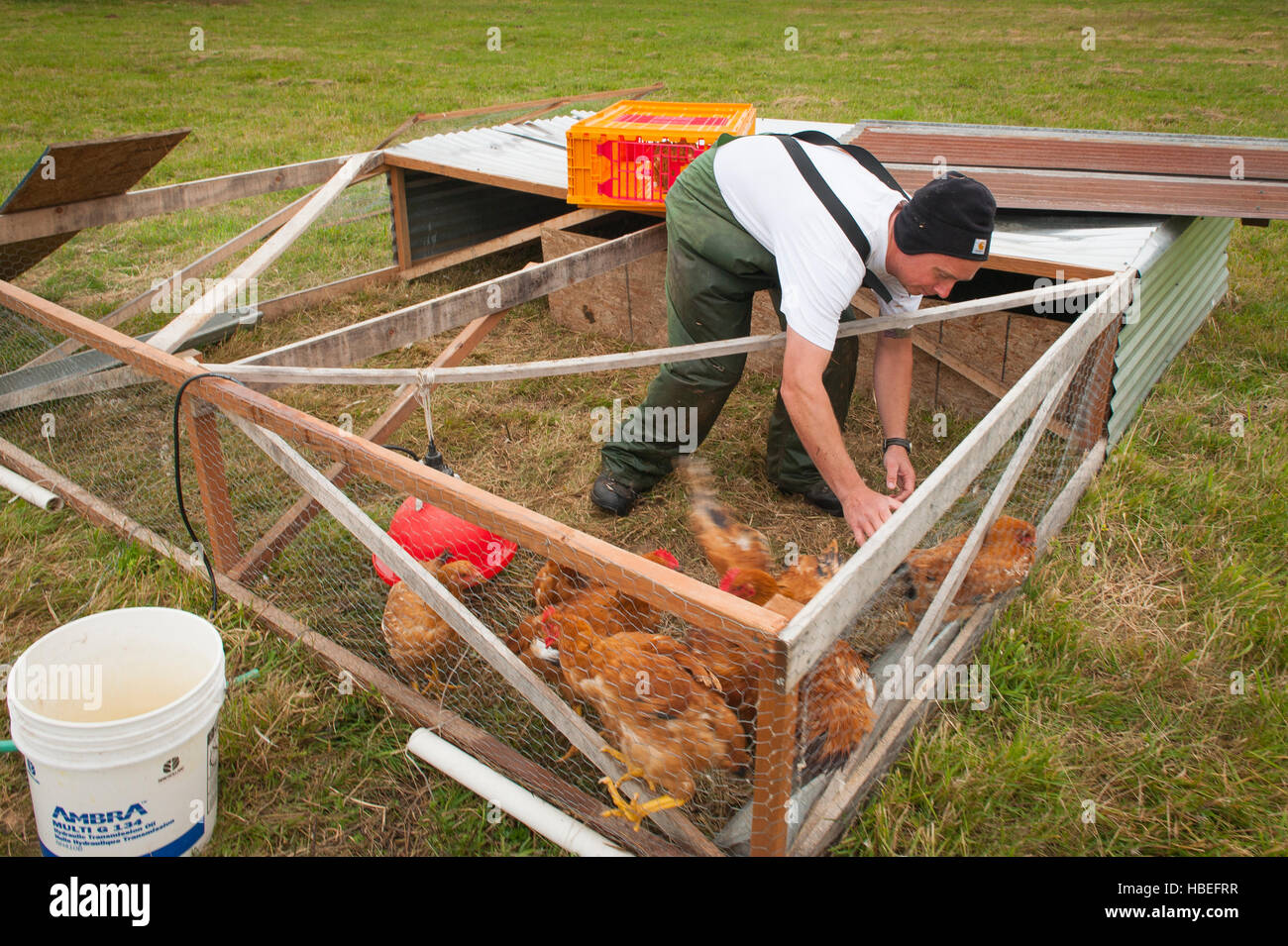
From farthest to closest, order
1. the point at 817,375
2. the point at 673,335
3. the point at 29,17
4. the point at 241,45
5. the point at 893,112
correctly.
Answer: the point at 29,17 < the point at 241,45 < the point at 893,112 < the point at 673,335 < the point at 817,375

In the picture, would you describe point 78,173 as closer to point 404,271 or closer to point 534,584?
point 404,271

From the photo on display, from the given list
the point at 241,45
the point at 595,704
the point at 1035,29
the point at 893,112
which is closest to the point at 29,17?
the point at 241,45

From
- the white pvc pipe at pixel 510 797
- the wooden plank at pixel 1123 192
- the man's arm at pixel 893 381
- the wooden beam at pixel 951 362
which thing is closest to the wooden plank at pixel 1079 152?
the wooden plank at pixel 1123 192

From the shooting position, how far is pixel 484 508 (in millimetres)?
2174

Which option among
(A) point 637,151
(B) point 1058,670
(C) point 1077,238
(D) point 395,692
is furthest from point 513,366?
(C) point 1077,238

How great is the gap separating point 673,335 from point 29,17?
65.7ft

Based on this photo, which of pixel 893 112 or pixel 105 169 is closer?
pixel 105 169

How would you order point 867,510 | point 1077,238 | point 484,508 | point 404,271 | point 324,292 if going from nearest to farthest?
point 484,508
point 867,510
point 1077,238
point 324,292
point 404,271

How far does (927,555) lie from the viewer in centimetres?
289

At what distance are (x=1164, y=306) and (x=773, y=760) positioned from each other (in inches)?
140

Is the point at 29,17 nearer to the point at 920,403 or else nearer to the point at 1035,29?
the point at 1035,29

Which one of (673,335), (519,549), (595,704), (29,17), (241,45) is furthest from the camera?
(29,17)

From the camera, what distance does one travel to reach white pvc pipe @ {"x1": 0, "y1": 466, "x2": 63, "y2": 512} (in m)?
3.62

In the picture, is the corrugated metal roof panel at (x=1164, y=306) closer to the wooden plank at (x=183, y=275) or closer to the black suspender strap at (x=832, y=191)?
the black suspender strap at (x=832, y=191)
